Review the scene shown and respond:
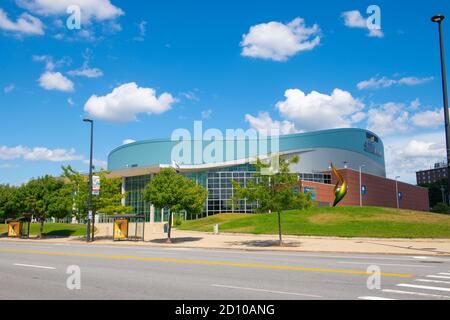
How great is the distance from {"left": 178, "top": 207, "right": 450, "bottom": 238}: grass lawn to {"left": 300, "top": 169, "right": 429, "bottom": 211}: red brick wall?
28740 mm

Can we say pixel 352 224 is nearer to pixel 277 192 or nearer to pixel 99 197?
pixel 277 192

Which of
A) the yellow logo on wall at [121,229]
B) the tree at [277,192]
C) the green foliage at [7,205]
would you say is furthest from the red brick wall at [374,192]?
the tree at [277,192]

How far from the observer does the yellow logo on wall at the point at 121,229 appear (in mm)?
33344

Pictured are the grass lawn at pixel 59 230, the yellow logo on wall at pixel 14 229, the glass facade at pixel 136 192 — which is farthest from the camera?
the glass facade at pixel 136 192

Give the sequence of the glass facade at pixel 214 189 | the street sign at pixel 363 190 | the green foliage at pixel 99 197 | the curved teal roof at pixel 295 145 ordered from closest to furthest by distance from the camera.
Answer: the green foliage at pixel 99 197 < the glass facade at pixel 214 189 < the street sign at pixel 363 190 < the curved teal roof at pixel 295 145

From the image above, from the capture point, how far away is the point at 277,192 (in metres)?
25.5

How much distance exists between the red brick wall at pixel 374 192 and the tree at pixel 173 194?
134ft

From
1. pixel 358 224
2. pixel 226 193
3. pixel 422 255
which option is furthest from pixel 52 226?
pixel 422 255

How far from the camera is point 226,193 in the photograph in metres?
72.4

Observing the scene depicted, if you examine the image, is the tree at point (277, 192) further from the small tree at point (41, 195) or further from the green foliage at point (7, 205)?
the green foliage at point (7, 205)

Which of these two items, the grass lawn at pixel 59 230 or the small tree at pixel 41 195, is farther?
the grass lawn at pixel 59 230

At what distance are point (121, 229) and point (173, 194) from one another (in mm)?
6584

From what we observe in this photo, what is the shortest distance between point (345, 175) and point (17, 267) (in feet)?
244
